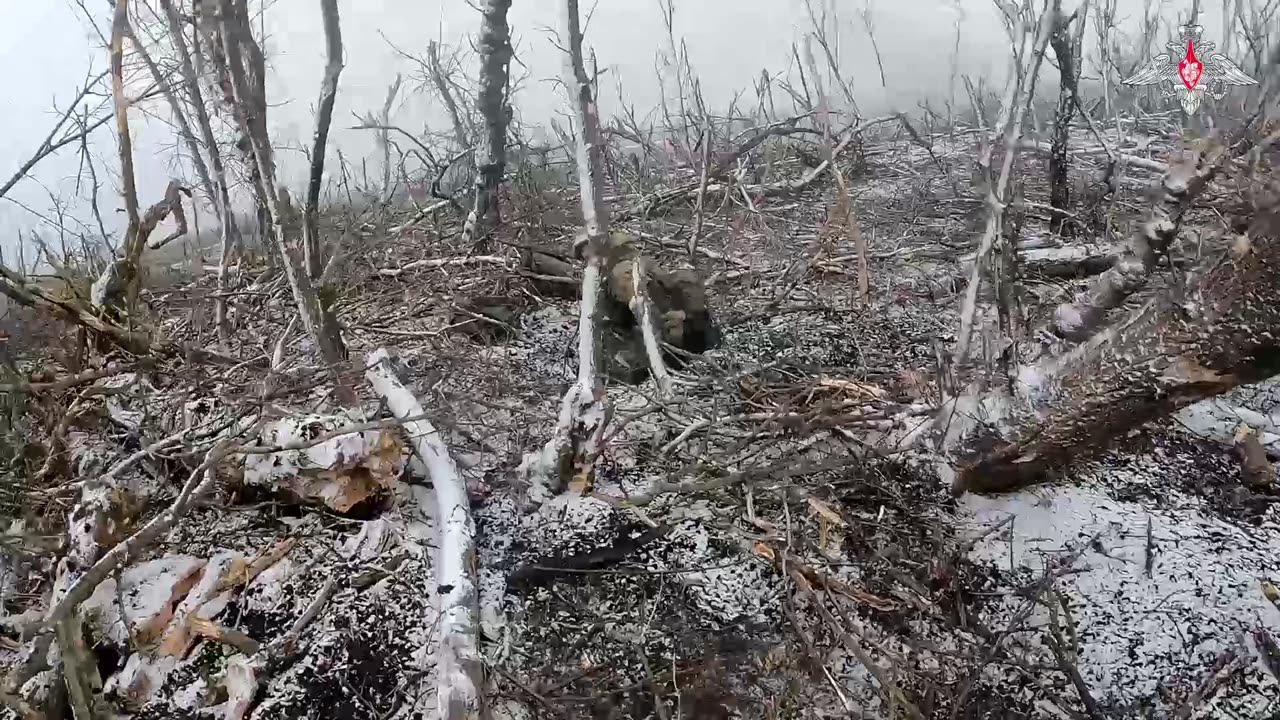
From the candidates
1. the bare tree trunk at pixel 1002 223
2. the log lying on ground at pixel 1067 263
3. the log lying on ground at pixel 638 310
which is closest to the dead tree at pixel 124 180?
the log lying on ground at pixel 638 310

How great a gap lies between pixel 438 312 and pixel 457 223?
580 millimetres

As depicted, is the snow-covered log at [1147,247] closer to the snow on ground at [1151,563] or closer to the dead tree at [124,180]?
the snow on ground at [1151,563]

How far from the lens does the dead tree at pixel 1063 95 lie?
2111mm

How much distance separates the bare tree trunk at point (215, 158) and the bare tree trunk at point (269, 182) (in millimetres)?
190

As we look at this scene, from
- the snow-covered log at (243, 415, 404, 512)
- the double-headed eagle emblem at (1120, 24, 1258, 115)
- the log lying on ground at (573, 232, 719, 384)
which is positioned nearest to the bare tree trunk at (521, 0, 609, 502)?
the log lying on ground at (573, 232, 719, 384)

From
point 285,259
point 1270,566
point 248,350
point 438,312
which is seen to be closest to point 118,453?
point 248,350

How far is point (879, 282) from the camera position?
7.73 ft

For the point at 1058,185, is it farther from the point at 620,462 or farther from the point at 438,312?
the point at 438,312

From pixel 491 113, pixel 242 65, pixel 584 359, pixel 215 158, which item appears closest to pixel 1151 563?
pixel 584 359

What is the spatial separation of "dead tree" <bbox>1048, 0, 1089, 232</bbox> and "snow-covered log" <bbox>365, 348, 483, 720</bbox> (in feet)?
6.12

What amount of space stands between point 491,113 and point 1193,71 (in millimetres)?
2209

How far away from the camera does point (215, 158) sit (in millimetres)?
1871

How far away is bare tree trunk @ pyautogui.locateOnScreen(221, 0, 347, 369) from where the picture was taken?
4.64 feet

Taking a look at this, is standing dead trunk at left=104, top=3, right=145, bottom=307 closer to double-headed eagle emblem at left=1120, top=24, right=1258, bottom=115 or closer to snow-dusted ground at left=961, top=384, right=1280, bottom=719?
snow-dusted ground at left=961, top=384, right=1280, bottom=719
